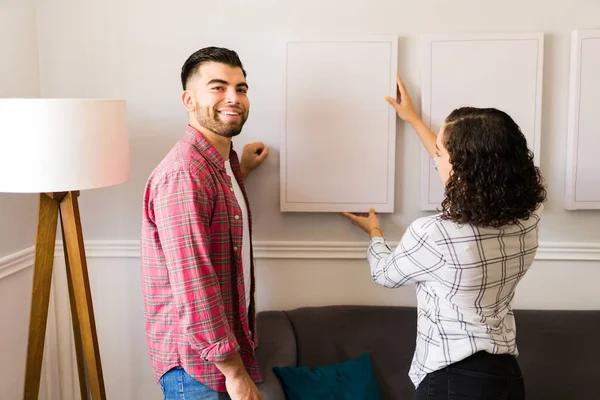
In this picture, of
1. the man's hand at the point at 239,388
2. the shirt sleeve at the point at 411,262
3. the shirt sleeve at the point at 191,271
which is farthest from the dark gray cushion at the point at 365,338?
the shirt sleeve at the point at 191,271

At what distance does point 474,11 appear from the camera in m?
2.26

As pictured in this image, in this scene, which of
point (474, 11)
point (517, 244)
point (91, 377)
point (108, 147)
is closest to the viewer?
point (517, 244)

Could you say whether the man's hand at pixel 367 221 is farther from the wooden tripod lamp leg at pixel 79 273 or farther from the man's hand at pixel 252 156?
the wooden tripod lamp leg at pixel 79 273

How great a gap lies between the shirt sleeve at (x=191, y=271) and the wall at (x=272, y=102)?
0.81 m

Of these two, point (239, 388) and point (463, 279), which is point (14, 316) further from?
point (463, 279)

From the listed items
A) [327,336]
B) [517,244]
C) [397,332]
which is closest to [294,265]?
[327,336]

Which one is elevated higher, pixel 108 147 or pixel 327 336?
pixel 108 147

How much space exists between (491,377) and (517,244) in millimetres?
386

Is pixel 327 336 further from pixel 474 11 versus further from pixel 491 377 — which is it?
pixel 474 11

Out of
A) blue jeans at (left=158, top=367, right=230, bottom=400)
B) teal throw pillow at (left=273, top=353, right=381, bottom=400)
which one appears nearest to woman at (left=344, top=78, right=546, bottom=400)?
teal throw pillow at (left=273, top=353, right=381, bottom=400)

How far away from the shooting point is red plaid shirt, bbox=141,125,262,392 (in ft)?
5.13

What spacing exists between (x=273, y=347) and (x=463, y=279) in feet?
2.73

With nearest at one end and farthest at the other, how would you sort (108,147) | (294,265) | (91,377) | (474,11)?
(108,147) < (91,377) < (474,11) < (294,265)

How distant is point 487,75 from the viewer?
2248mm
